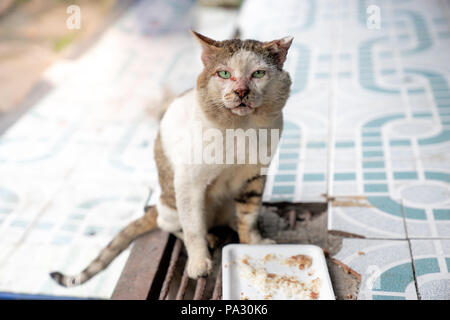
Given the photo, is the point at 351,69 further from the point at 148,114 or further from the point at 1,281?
the point at 1,281

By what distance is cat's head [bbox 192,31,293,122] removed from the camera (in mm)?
1196

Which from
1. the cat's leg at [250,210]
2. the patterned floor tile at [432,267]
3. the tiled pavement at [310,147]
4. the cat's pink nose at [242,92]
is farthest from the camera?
the tiled pavement at [310,147]

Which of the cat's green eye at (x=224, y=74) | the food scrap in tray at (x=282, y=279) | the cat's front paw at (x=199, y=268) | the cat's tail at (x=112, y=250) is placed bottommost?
the cat's tail at (x=112, y=250)

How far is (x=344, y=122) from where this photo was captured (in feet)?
7.52

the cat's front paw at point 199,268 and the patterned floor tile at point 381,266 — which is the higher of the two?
the patterned floor tile at point 381,266

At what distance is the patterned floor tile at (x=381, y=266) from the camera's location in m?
1.41

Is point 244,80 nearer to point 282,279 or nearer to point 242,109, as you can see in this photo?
point 242,109

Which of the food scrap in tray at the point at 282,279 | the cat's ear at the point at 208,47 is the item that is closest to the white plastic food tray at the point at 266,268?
the food scrap in tray at the point at 282,279

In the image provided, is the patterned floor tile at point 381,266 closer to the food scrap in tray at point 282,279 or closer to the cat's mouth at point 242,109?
the food scrap in tray at point 282,279

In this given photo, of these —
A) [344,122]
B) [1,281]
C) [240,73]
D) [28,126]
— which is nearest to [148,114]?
[28,126]

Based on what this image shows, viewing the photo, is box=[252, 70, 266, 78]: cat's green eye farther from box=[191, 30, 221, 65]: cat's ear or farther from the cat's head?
box=[191, 30, 221, 65]: cat's ear

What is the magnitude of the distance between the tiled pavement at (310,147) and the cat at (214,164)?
27 centimetres

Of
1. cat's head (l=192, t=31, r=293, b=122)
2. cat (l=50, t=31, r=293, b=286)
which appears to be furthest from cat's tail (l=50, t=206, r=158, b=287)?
cat's head (l=192, t=31, r=293, b=122)

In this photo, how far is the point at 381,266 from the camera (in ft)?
4.93
